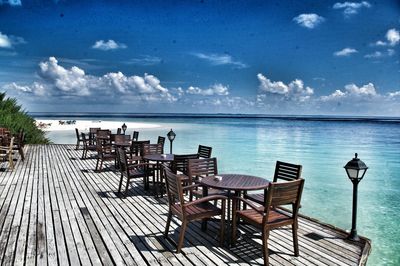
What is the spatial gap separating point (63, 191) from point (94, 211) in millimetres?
1525

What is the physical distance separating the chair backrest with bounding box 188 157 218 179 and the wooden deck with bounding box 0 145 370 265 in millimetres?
703

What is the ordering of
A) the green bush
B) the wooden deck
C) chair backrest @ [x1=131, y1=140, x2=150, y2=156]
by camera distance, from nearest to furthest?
the wooden deck < chair backrest @ [x1=131, y1=140, x2=150, y2=156] < the green bush

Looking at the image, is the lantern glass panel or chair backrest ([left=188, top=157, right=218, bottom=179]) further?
chair backrest ([left=188, top=157, right=218, bottom=179])

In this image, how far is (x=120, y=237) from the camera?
3.63 metres

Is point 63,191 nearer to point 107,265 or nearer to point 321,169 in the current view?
point 107,265

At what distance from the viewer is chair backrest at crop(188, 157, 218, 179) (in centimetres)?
441

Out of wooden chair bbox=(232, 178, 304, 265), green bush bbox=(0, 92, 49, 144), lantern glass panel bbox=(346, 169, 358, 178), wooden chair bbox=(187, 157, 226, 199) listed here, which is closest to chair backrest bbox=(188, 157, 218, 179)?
wooden chair bbox=(187, 157, 226, 199)

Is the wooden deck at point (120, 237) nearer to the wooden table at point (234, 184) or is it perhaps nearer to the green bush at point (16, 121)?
the wooden table at point (234, 184)

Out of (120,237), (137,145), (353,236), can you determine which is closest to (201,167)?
(120,237)

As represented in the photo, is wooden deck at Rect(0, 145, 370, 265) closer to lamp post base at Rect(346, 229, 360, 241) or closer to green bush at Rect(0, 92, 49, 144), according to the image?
lamp post base at Rect(346, 229, 360, 241)

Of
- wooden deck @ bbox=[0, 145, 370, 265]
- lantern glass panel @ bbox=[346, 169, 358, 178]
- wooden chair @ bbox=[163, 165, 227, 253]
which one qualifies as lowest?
wooden deck @ bbox=[0, 145, 370, 265]

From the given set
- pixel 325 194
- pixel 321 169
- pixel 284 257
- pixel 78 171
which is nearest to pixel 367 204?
pixel 325 194

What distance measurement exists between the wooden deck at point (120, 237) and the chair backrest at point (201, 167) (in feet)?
2.31

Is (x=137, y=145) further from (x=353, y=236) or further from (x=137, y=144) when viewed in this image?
(x=353, y=236)
